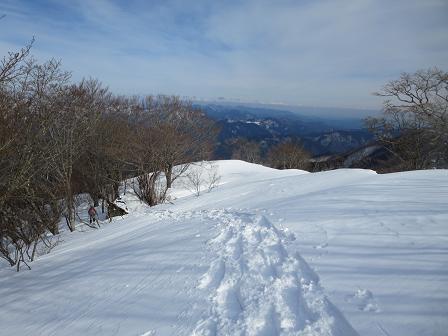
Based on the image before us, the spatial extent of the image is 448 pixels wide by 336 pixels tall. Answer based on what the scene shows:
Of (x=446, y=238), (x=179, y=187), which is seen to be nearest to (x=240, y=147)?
(x=179, y=187)

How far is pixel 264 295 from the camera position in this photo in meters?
4.36

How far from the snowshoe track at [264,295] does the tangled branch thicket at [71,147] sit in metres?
5.09

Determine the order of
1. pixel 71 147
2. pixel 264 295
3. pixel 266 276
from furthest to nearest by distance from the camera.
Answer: pixel 71 147 → pixel 266 276 → pixel 264 295

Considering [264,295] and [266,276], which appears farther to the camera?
[266,276]

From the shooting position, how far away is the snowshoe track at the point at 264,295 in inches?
144

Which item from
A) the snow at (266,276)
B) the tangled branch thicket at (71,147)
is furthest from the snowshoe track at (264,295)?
the tangled branch thicket at (71,147)

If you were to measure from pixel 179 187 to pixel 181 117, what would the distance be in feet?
23.3

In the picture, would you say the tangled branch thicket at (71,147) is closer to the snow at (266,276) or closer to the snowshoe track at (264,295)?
the snow at (266,276)

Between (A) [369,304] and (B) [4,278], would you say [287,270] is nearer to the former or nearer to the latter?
(A) [369,304]

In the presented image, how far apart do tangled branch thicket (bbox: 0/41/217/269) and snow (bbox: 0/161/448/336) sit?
7.33ft

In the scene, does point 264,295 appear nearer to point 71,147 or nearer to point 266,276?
point 266,276

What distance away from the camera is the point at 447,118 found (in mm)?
20438

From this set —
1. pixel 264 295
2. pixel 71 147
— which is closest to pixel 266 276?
pixel 264 295

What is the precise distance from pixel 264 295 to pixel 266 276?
59cm
